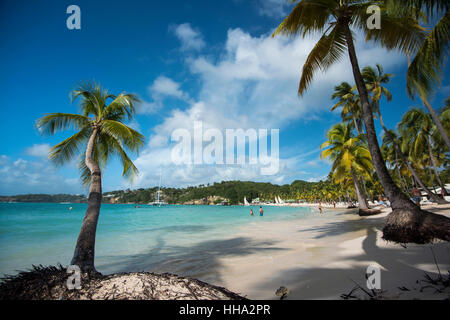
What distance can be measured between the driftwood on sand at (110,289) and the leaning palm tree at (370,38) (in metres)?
5.32

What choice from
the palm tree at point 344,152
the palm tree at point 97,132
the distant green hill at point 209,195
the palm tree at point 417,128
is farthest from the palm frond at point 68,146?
the distant green hill at point 209,195

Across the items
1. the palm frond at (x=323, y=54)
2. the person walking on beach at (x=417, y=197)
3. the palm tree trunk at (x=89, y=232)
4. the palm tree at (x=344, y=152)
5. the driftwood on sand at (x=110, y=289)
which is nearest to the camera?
the driftwood on sand at (x=110, y=289)

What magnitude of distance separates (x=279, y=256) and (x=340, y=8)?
8743 mm

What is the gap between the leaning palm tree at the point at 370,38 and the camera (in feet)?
16.3

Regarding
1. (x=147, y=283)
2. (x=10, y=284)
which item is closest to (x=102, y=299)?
(x=147, y=283)

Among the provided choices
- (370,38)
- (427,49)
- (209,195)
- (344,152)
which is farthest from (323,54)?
(209,195)

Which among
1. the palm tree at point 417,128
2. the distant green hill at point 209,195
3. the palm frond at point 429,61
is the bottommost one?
the distant green hill at point 209,195

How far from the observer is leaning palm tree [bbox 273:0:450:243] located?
4973 millimetres

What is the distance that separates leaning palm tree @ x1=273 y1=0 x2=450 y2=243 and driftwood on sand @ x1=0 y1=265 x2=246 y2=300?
5.32 metres

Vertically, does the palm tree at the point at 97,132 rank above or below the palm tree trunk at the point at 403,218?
above

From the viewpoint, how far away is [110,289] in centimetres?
235

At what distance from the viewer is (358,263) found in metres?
4.23

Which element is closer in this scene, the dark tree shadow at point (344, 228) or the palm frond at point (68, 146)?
the palm frond at point (68, 146)

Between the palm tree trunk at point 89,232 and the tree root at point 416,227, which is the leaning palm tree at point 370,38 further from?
the palm tree trunk at point 89,232
